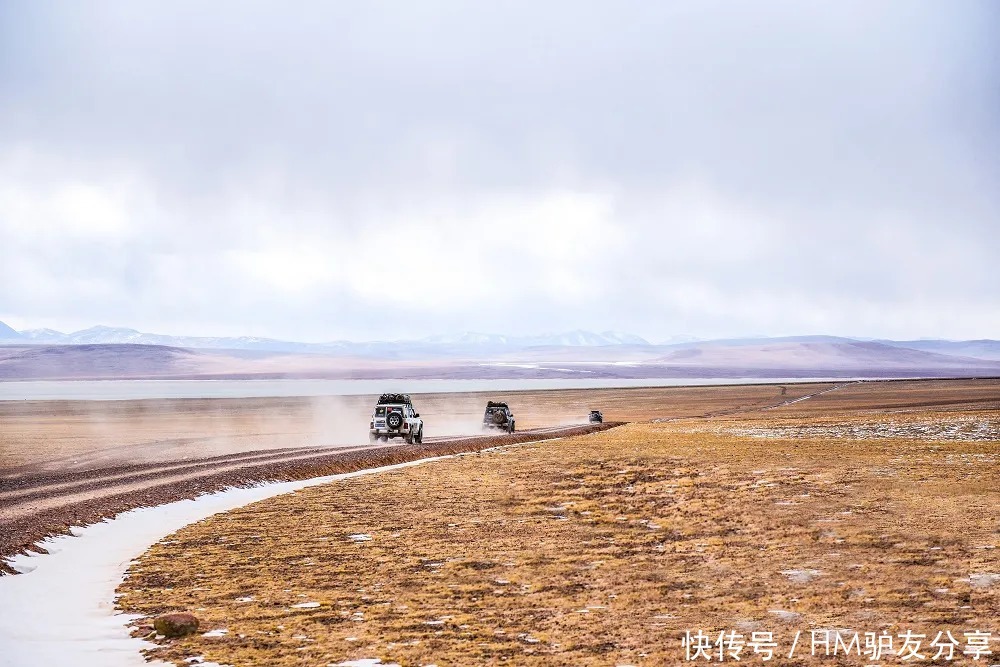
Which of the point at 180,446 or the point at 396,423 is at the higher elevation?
the point at 396,423

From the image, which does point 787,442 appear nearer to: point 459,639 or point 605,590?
point 605,590

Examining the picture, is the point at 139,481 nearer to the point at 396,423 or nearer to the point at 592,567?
the point at 592,567

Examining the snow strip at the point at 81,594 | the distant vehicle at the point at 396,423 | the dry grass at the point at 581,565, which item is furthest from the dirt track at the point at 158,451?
the dry grass at the point at 581,565

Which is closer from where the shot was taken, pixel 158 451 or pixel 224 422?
pixel 158 451

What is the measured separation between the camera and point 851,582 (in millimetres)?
13719

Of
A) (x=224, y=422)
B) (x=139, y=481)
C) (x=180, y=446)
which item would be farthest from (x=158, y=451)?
(x=224, y=422)

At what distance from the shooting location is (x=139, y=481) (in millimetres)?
30922

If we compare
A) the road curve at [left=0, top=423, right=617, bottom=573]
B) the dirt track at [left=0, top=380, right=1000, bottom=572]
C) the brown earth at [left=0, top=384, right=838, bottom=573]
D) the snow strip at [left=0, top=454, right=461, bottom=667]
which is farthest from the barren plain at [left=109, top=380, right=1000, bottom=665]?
the brown earth at [left=0, top=384, right=838, bottom=573]

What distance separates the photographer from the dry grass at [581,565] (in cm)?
1156

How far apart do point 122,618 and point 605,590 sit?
718 centimetres

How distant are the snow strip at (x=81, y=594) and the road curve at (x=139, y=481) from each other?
0.68 meters

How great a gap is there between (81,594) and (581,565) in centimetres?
841

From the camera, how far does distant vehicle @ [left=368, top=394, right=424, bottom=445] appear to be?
52406mm

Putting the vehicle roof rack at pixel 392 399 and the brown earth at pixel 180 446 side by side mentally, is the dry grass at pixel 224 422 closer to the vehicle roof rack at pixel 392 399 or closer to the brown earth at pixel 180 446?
the brown earth at pixel 180 446
